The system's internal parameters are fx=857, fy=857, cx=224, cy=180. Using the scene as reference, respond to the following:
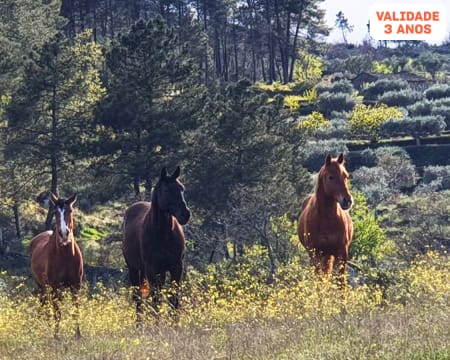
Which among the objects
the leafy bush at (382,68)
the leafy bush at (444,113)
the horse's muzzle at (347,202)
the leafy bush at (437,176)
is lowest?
the leafy bush at (437,176)

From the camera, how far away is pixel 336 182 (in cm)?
1310

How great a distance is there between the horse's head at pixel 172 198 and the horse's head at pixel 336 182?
2211 mm

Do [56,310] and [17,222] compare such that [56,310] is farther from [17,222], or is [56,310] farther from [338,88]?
[338,88]

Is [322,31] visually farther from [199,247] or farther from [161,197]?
[161,197]

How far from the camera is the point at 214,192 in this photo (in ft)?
121

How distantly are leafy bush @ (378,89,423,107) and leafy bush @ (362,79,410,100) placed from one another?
2.87 m

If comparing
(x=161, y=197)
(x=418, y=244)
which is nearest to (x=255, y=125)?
(x=418, y=244)

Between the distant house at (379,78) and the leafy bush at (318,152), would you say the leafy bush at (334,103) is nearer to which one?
the distant house at (379,78)

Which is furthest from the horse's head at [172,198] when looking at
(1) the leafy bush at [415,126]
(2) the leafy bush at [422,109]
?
(2) the leafy bush at [422,109]

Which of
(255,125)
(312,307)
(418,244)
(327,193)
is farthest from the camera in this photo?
(255,125)

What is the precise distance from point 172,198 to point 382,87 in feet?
240

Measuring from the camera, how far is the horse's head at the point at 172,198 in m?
13.6

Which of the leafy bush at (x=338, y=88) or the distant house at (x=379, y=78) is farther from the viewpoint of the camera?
the distant house at (x=379, y=78)

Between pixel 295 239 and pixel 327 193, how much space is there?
21.8 metres
